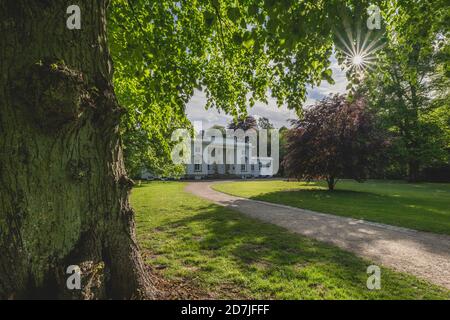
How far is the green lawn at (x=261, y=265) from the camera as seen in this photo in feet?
11.8

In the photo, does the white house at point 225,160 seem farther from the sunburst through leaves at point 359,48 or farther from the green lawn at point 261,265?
the sunburst through leaves at point 359,48

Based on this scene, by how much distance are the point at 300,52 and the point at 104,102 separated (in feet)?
11.3

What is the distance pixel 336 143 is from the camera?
16.3m

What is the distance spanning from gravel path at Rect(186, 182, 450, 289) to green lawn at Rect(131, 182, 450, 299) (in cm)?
47

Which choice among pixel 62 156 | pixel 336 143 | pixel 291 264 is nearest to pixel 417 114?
pixel 336 143

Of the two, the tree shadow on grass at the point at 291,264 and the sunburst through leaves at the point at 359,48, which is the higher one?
the sunburst through leaves at the point at 359,48

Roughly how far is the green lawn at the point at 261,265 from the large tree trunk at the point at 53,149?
1842 mm

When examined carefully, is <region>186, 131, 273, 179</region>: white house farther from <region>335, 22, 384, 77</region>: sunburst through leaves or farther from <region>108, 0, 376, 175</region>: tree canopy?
<region>335, 22, 384, 77</region>: sunburst through leaves

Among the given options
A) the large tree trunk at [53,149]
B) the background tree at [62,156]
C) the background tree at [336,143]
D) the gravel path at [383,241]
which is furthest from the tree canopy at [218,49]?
the background tree at [336,143]

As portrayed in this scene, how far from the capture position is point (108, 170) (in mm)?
2666

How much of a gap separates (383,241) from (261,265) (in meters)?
3.55

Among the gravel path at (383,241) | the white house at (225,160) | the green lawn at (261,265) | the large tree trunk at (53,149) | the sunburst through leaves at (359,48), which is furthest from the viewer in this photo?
the white house at (225,160)
